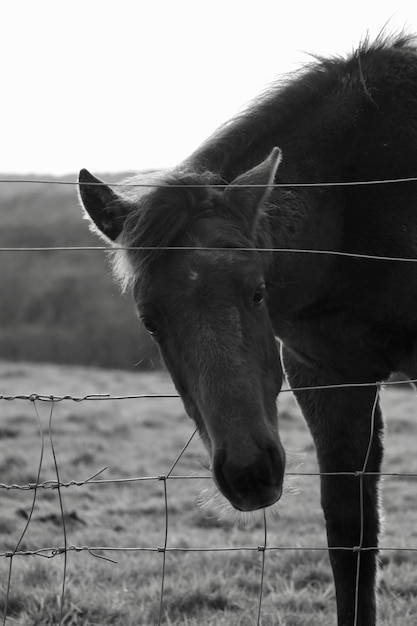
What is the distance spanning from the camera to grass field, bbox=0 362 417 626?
473 cm

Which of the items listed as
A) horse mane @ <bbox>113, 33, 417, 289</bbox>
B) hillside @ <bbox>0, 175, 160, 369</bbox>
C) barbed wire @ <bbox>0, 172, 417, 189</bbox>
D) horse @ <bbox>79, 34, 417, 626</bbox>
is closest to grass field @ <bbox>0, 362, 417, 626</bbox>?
horse @ <bbox>79, 34, 417, 626</bbox>

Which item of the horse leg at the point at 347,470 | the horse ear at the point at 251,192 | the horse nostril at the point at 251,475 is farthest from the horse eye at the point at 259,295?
the horse leg at the point at 347,470

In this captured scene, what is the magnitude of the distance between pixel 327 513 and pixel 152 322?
1.84 m

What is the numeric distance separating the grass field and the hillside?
980 centimetres

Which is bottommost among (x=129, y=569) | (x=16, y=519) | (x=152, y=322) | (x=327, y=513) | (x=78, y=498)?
(x=78, y=498)

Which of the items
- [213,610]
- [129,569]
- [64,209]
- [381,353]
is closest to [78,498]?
[129,569]

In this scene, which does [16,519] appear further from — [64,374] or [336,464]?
[64,374]

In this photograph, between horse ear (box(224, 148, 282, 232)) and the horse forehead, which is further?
horse ear (box(224, 148, 282, 232))

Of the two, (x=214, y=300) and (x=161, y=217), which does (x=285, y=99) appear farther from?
(x=214, y=300)

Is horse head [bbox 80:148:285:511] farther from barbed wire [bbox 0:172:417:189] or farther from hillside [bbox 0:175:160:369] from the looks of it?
hillside [bbox 0:175:160:369]

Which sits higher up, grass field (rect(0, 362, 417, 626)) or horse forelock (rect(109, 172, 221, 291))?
horse forelock (rect(109, 172, 221, 291))

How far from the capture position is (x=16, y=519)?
21.7ft

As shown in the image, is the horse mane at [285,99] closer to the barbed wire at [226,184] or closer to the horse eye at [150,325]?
the barbed wire at [226,184]

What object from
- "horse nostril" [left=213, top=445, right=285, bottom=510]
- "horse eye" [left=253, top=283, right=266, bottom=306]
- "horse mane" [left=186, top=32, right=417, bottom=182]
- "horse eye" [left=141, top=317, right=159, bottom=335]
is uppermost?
"horse mane" [left=186, top=32, right=417, bottom=182]
